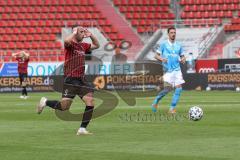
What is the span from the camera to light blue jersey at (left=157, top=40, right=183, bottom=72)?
21.7 m

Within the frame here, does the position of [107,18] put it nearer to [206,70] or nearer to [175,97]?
[206,70]

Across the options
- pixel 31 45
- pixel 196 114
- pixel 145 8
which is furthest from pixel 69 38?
pixel 145 8

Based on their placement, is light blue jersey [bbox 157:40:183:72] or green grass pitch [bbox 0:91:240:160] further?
light blue jersey [bbox 157:40:183:72]

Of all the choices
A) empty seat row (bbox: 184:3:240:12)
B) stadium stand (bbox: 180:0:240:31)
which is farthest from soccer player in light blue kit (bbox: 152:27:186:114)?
empty seat row (bbox: 184:3:240:12)

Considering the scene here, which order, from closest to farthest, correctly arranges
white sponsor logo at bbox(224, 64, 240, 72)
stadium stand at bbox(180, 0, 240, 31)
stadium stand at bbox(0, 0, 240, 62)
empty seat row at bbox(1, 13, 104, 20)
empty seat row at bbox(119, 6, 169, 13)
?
white sponsor logo at bbox(224, 64, 240, 72), stadium stand at bbox(0, 0, 240, 62), empty seat row at bbox(1, 13, 104, 20), stadium stand at bbox(180, 0, 240, 31), empty seat row at bbox(119, 6, 169, 13)

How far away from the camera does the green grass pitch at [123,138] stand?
11.5 m

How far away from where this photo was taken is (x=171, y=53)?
2172 cm

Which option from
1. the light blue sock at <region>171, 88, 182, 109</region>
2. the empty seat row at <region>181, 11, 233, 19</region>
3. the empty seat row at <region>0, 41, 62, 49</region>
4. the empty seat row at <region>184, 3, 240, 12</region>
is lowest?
Answer: the light blue sock at <region>171, 88, 182, 109</region>

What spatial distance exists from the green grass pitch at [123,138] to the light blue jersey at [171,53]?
1.88m

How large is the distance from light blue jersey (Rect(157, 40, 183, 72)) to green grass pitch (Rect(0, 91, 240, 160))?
188cm

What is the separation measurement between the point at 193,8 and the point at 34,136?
38.5m

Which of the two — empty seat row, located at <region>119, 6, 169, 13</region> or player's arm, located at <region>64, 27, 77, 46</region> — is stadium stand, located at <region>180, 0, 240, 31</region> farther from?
player's arm, located at <region>64, 27, 77, 46</region>

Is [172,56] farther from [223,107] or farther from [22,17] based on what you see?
[22,17]

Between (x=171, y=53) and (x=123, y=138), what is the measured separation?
7944 mm
